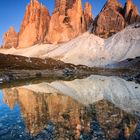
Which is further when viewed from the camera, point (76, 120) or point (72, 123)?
point (76, 120)

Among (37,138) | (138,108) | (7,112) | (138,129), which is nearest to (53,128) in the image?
(37,138)

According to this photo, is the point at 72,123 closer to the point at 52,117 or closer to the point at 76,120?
the point at 76,120

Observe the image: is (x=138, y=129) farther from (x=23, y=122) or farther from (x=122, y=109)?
(x=23, y=122)

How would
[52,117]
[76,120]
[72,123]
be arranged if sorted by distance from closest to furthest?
[72,123] < [76,120] < [52,117]

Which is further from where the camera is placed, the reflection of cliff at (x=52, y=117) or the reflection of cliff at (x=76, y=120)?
the reflection of cliff at (x=52, y=117)

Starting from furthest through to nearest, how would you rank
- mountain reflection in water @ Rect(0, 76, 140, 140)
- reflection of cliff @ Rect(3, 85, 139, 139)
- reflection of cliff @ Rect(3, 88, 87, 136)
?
reflection of cliff @ Rect(3, 88, 87, 136)
reflection of cliff @ Rect(3, 85, 139, 139)
mountain reflection in water @ Rect(0, 76, 140, 140)

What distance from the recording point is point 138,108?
31031 mm

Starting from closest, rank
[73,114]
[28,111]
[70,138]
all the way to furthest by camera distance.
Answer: [70,138], [73,114], [28,111]

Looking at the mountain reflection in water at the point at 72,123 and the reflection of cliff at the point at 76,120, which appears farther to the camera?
the reflection of cliff at the point at 76,120

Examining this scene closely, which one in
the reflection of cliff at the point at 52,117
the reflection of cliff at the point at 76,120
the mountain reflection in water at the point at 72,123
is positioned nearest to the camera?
the mountain reflection in water at the point at 72,123

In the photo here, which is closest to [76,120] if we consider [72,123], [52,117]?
[72,123]

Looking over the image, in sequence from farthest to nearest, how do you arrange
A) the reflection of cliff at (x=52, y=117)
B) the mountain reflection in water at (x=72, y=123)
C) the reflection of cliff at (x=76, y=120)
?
the reflection of cliff at (x=52, y=117)
the reflection of cliff at (x=76, y=120)
the mountain reflection in water at (x=72, y=123)

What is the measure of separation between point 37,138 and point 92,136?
425cm

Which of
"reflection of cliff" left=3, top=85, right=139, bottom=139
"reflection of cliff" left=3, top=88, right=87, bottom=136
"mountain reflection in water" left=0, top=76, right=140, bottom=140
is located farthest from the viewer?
"reflection of cliff" left=3, top=88, right=87, bottom=136
